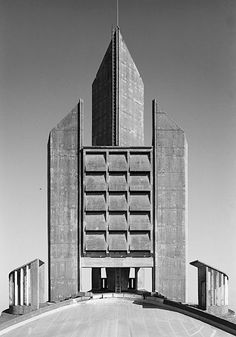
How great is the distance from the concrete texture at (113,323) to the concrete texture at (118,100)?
60.4ft

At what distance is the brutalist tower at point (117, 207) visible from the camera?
42.8m

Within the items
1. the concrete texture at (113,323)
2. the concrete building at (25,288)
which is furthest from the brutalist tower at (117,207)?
the concrete texture at (113,323)

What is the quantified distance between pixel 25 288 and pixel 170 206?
17.0m

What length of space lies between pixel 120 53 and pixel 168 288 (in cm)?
2644

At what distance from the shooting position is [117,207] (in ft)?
142

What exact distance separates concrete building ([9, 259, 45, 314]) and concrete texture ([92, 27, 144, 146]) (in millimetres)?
16150

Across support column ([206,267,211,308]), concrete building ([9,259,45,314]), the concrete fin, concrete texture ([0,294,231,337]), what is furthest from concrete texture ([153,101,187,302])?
concrete building ([9,259,45,314])

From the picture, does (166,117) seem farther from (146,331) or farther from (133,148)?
(146,331)

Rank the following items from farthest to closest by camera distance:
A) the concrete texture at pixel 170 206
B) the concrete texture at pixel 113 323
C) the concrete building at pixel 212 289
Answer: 1. the concrete texture at pixel 170 206
2. the concrete building at pixel 212 289
3. the concrete texture at pixel 113 323

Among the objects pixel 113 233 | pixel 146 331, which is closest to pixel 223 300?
pixel 113 233

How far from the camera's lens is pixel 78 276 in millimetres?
42719

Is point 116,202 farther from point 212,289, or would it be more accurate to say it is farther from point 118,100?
point 212,289

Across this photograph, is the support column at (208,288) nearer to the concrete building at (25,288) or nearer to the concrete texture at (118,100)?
the concrete building at (25,288)

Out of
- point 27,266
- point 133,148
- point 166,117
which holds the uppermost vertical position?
point 166,117
